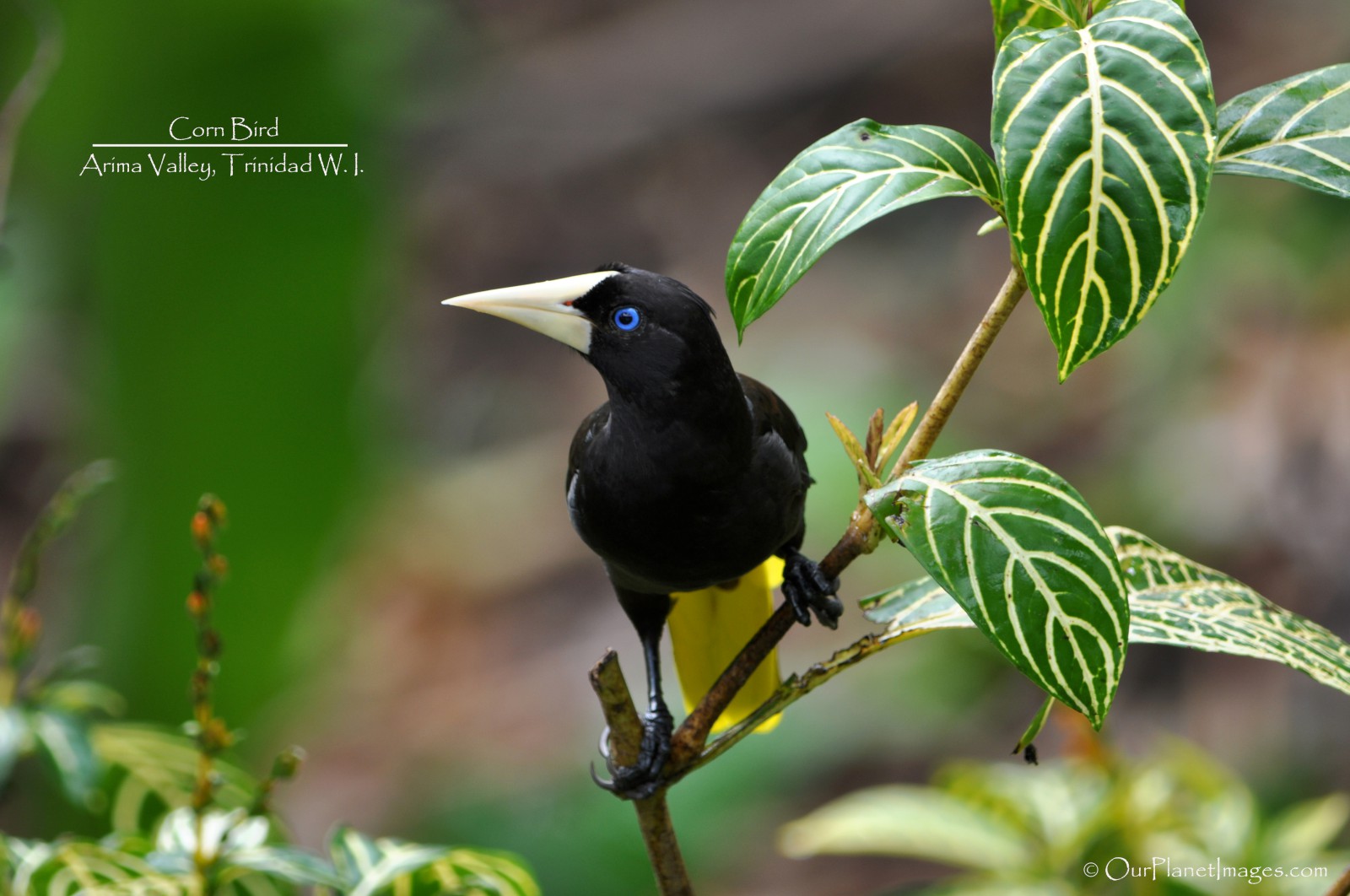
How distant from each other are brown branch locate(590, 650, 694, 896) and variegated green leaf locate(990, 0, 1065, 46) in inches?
21.9

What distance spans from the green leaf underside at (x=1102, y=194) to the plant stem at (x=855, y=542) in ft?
0.43

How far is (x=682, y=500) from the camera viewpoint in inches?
42.8

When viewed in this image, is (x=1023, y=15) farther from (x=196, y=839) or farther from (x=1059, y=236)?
(x=196, y=839)

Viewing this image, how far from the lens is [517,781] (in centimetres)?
305

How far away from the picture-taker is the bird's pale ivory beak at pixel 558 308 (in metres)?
1.10

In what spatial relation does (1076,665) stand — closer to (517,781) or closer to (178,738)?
(178,738)

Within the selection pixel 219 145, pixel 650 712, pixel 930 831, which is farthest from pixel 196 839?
pixel 219 145

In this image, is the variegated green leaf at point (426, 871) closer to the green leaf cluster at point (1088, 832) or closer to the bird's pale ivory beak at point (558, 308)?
the bird's pale ivory beak at point (558, 308)

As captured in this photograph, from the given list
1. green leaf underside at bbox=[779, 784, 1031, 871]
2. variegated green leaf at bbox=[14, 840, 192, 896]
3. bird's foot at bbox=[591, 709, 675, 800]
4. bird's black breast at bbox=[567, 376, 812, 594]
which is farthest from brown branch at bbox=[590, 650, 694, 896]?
green leaf underside at bbox=[779, 784, 1031, 871]

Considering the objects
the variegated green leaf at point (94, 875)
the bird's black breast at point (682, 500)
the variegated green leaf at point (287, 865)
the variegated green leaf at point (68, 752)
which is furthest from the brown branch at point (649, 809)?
the variegated green leaf at point (68, 752)

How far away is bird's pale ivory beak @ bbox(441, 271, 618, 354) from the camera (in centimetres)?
110

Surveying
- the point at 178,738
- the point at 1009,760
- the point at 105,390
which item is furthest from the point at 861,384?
the point at 178,738

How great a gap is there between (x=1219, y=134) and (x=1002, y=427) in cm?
300

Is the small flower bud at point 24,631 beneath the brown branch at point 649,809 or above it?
above
